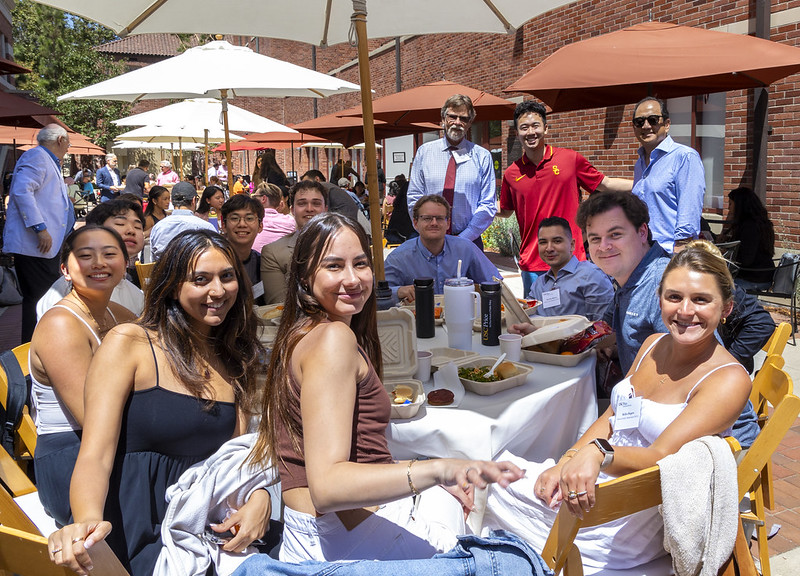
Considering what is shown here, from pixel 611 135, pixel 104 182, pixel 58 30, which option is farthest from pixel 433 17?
pixel 58 30

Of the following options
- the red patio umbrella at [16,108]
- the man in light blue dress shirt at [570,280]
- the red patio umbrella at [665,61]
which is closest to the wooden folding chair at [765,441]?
the man in light blue dress shirt at [570,280]

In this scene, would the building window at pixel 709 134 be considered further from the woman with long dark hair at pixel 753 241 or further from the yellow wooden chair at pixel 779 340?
the yellow wooden chair at pixel 779 340

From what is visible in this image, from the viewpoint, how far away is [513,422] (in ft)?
7.59

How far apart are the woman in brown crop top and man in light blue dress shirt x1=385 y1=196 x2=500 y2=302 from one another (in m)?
2.32

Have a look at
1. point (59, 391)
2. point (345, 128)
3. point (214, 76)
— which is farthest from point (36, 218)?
point (345, 128)

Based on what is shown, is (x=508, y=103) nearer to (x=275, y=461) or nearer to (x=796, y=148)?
(x=796, y=148)

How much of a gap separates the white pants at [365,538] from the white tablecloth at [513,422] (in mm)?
434

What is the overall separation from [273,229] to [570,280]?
130 inches

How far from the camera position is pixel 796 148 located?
742 centimetres

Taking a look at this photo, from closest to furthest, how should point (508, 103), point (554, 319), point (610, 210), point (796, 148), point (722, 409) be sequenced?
point (722, 409) < point (610, 210) < point (554, 319) < point (796, 148) < point (508, 103)

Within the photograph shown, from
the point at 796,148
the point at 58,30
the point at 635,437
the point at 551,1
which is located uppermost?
the point at 58,30

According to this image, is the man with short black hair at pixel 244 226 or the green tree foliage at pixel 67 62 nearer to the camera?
the man with short black hair at pixel 244 226

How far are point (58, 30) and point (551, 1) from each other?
103ft

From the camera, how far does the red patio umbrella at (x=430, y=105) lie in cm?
884
